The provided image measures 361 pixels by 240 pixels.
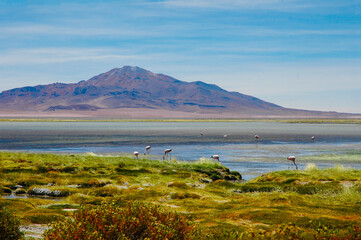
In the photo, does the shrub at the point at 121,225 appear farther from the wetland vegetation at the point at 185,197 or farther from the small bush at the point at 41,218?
the small bush at the point at 41,218

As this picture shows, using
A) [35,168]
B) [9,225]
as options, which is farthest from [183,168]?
[9,225]

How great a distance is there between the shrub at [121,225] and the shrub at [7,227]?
4.35 ft

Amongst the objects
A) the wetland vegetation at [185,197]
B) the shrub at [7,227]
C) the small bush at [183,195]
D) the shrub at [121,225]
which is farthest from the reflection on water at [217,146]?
the shrub at [7,227]

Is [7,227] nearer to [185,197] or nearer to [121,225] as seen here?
[121,225]

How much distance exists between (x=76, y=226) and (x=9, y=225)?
231cm

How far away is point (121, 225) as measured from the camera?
7742mm

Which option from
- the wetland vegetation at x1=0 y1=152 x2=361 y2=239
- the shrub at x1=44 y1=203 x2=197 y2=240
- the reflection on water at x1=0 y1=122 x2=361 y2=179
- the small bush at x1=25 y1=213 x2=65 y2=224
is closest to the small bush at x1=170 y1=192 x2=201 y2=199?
the wetland vegetation at x1=0 y1=152 x2=361 y2=239

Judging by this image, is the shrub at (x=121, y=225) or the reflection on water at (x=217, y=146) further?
the reflection on water at (x=217, y=146)

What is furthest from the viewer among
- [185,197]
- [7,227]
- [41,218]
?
[185,197]

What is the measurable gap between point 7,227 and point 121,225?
2.69 metres

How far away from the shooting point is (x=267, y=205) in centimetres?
1791

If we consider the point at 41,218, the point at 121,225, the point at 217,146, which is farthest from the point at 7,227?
the point at 217,146

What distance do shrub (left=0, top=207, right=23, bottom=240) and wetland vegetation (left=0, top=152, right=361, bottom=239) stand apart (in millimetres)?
1074

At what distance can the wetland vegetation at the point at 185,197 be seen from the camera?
9258 mm
